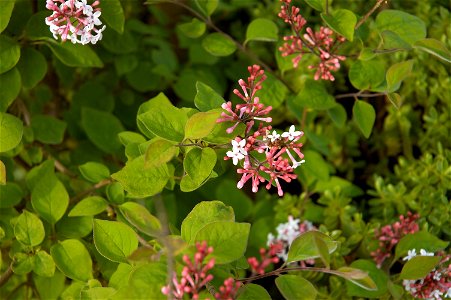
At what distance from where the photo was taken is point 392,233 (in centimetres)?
119

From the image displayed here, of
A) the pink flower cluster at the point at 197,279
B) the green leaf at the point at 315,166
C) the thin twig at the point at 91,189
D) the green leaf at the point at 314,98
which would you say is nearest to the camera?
the pink flower cluster at the point at 197,279

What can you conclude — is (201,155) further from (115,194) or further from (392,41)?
(392,41)

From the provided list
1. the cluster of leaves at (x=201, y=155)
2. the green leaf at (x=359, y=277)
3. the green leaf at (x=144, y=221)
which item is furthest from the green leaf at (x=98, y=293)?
the green leaf at (x=359, y=277)

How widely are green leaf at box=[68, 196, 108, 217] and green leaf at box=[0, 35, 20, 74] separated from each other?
279mm

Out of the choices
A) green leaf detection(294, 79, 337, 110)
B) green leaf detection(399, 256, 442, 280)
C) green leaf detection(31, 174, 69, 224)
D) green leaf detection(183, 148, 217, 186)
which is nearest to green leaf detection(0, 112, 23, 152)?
green leaf detection(31, 174, 69, 224)

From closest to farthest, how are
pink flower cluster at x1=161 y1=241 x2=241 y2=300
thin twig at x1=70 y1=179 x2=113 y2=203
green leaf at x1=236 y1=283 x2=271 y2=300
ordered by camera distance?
pink flower cluster at x1=161 y1=241 x2=241 y2=300
green leaf at x1=236 y1=283 x2=271 y2=300
thin twig at x1=70 y1=179 x2=113 y2=203

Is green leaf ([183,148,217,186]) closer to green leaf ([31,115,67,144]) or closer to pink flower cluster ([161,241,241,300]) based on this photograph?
pink flower cluster ([161,241,241,300])

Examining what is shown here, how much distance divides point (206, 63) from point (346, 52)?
0.37 meters

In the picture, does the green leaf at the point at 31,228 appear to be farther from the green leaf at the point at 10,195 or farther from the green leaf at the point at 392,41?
the green leaf at the point at 392,41

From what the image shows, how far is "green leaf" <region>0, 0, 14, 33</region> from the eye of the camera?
1048mm

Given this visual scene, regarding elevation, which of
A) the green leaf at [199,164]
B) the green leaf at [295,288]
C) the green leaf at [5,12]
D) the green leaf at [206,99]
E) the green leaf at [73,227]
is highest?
the green leaf at [206,99]

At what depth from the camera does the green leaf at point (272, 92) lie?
1.26 metres

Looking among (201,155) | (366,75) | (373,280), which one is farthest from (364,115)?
(201,155)

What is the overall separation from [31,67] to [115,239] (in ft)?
1.50
